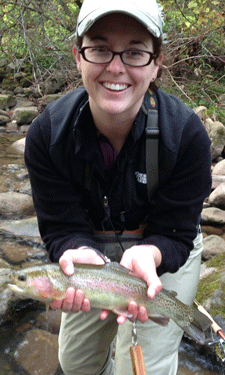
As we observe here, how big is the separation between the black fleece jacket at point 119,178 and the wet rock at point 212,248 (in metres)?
2.41

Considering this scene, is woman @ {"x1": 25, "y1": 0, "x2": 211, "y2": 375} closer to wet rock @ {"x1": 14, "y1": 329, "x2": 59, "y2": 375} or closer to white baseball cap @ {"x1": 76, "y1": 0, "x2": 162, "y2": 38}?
white baseball cap @ {"x1": 76, "y1": 0, "x2": 162, "y2": 38}

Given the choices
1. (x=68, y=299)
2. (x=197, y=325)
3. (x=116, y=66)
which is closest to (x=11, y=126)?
(x=116, y=66)

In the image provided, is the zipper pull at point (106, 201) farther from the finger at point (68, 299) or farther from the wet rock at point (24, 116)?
the wet rock at point (24, 116)

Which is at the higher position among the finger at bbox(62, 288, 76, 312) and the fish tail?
the finger at bbox(62, 288, 76, 312)

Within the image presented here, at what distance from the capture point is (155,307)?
2.22 m

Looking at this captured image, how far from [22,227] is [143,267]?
13.0 feet

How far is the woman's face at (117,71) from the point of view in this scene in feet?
6.55

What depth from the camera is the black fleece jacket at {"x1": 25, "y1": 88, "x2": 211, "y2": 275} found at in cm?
231

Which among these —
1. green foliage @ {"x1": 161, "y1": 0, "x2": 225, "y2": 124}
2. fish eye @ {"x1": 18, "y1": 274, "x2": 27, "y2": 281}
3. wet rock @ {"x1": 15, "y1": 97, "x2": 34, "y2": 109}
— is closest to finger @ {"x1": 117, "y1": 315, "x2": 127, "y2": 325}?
fish eye @ {"x1": 18, "y1": 274, "x2": 27, "y2": 281}

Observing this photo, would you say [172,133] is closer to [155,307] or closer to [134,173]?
[134,173]

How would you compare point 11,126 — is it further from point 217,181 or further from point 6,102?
point 217,181

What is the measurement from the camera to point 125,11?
191cm

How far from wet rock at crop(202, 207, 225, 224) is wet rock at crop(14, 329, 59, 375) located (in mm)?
3058

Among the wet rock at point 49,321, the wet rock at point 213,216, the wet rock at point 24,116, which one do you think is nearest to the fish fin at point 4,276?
the wet rock at point 49,321
